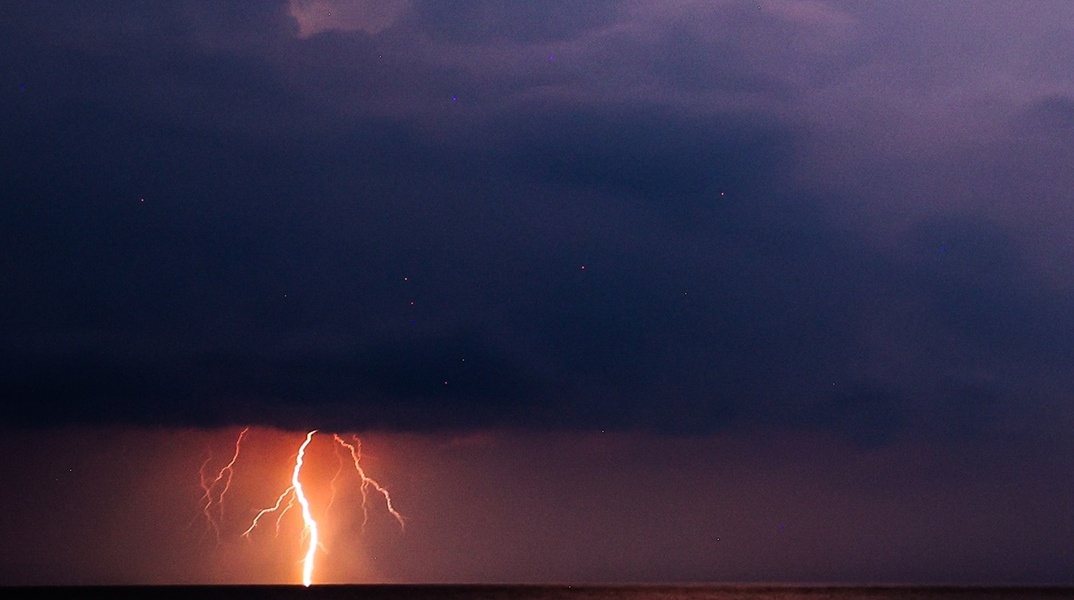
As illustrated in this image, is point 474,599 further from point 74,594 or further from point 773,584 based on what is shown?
point 74,594

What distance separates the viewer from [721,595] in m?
10.8

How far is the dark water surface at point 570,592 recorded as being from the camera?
10789 millimetres

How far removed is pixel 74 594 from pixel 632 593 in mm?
5565

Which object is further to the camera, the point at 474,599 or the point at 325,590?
the point at 325,590

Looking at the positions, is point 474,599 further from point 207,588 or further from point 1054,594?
point 1054,594

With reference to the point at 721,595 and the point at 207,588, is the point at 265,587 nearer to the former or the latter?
the point at 207,588

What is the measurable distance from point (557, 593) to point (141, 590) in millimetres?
4236

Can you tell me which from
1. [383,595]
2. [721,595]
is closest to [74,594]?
[383,595]

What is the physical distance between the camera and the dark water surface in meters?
10.8

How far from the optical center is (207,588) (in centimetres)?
1128

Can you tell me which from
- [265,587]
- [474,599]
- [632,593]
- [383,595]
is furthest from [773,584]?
[265,587]

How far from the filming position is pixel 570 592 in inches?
432

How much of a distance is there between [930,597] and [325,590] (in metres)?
6.06

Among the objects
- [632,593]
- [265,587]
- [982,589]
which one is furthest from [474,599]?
[982,589]
